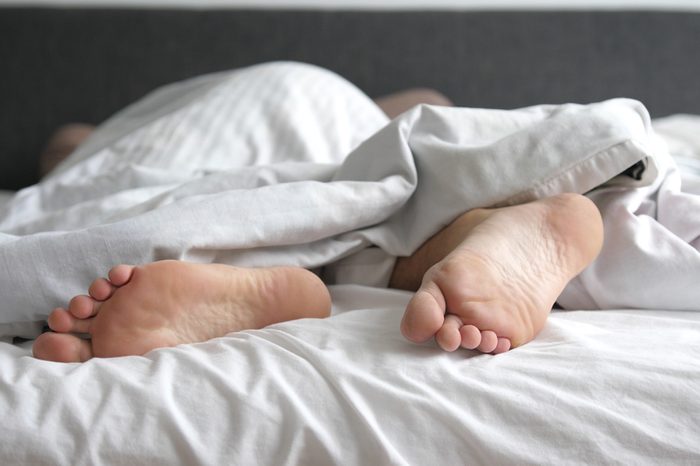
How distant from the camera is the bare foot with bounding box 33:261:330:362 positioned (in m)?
0.74

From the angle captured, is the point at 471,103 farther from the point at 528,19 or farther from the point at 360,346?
the point at 360,346

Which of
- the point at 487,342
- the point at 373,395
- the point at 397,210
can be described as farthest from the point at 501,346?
the point at 397,210

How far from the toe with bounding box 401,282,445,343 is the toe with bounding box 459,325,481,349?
0.07 ft

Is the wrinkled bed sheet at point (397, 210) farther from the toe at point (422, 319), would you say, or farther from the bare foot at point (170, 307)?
the toe at point (422, 319)

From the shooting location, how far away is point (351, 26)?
1.90 m

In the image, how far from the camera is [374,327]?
76cm

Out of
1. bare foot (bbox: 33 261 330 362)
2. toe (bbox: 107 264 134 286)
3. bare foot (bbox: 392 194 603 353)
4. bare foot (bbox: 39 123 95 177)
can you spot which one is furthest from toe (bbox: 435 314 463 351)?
bare foot (bbox: 39 123 95 177)

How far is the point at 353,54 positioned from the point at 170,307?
1.25m

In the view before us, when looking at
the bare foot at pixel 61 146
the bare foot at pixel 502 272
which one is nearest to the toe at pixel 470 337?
the bare foot at pixel 502 272

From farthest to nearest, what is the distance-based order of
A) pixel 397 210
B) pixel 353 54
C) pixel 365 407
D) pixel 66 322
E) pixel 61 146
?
1. pixel 353 54
2. pixel 61 146
3. pixel 397 210
4. pixel 66 322
5. pixel 365 407

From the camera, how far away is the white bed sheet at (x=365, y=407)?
2.04ft

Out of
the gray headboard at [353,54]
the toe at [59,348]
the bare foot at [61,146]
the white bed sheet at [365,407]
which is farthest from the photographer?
the gray headboard at [353,54]

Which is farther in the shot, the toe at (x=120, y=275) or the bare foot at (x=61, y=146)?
the bare foot at (x=61, y=146)

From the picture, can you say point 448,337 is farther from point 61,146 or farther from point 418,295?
point 61,146
